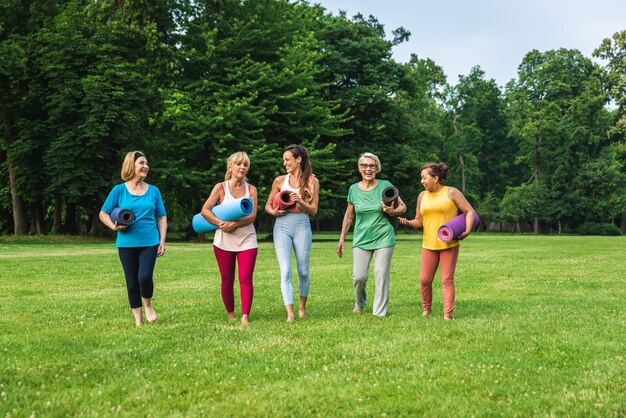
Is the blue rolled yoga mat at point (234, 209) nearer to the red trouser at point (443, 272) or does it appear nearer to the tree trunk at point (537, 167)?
the red trouser at point (443, 272)

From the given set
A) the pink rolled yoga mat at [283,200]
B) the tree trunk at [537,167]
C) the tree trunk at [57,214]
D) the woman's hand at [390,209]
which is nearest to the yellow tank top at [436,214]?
the woman's hand at [390,209]

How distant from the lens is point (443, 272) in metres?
8.48

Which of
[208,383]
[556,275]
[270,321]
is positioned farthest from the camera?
[556,275]

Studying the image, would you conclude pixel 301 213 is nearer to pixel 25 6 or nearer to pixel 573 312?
pixel 573 312

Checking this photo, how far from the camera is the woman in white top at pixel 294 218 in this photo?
832 centimetres

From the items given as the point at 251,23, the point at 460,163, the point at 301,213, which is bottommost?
the point at 301,213

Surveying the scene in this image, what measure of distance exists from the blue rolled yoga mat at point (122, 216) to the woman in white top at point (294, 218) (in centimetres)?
181

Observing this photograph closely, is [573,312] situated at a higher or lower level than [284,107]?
lower

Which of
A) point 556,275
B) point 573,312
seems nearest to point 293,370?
point 573,312

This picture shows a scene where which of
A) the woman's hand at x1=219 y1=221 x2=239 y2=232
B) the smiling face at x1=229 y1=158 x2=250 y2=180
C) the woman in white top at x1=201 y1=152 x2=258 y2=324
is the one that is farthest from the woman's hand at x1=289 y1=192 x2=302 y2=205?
the woman's hand at x1=219 y1=221 x2=239 y2=232

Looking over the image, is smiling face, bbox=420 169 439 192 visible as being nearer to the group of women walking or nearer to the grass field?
the group of women walking

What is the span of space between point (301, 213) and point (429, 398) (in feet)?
13.6

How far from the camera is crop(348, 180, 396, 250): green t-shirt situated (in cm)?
874

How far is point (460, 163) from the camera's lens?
7706 cm
